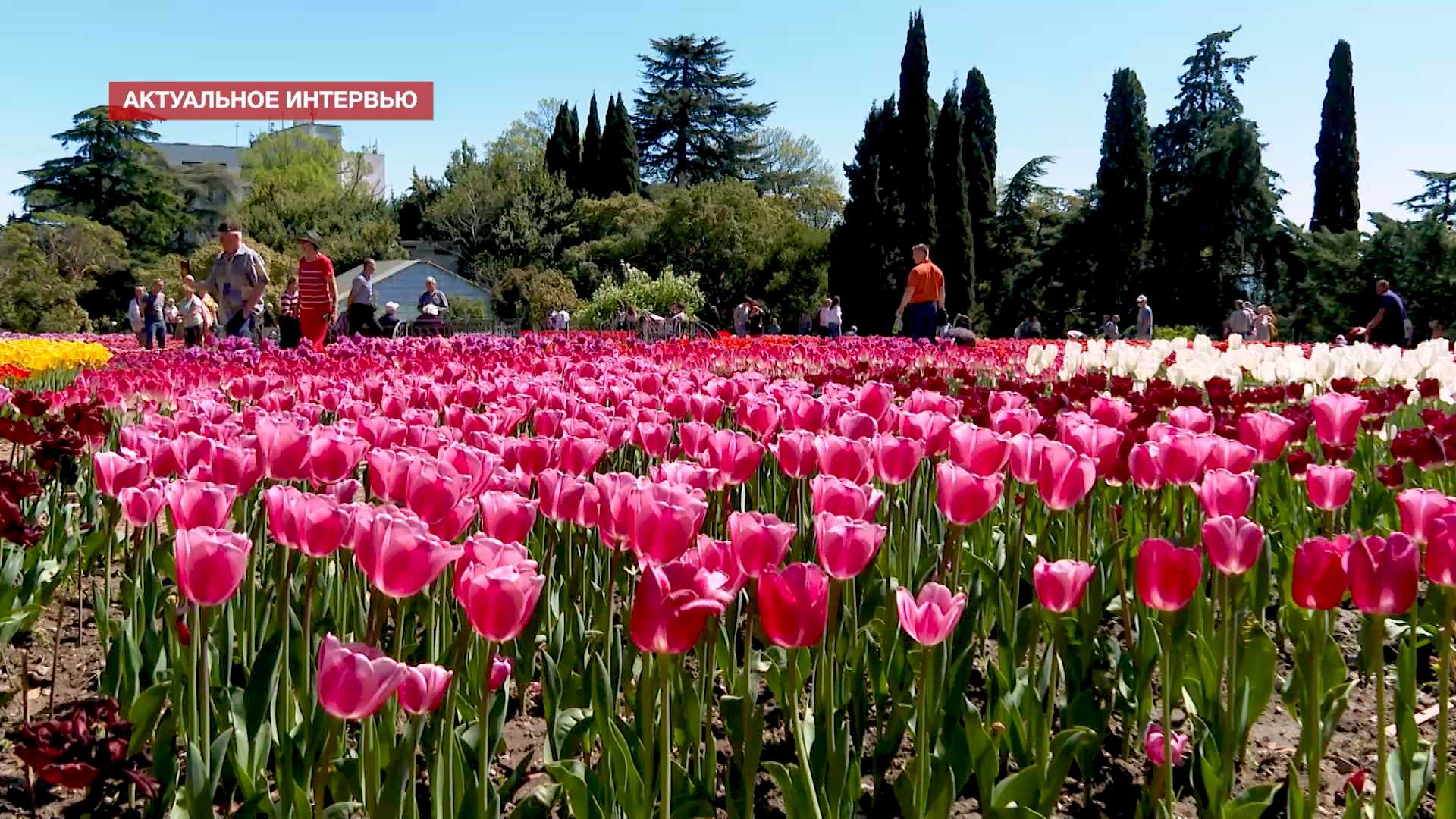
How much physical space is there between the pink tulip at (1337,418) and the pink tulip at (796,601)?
2.20 m

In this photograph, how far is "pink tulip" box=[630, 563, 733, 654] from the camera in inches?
51.8

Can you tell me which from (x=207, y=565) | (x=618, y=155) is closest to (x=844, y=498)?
(x=207, y=565)

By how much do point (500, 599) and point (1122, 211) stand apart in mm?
37401

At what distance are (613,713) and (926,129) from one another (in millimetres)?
34255

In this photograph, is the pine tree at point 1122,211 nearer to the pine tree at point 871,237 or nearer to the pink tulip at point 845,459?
the pine tree at point 871,237

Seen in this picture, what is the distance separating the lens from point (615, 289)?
33562 millimetres

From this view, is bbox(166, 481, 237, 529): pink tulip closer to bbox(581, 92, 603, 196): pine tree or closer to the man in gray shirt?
the man in gray shirt

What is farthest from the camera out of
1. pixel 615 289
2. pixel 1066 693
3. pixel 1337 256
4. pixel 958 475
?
pixel 615 289

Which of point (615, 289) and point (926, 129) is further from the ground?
point (926, 129)

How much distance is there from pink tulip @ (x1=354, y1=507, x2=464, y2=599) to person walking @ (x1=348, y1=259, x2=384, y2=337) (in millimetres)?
11035

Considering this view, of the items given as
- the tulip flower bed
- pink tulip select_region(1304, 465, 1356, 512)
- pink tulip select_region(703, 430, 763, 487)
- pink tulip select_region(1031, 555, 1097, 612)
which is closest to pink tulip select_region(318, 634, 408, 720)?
the tulip flower bed

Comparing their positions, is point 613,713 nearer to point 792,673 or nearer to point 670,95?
point 792,673

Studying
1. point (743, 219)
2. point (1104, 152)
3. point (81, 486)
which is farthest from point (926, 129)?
point (81, 486)

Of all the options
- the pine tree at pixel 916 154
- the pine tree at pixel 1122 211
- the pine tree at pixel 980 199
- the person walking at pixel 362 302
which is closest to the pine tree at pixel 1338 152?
the pine tree at pixel 1122 211
